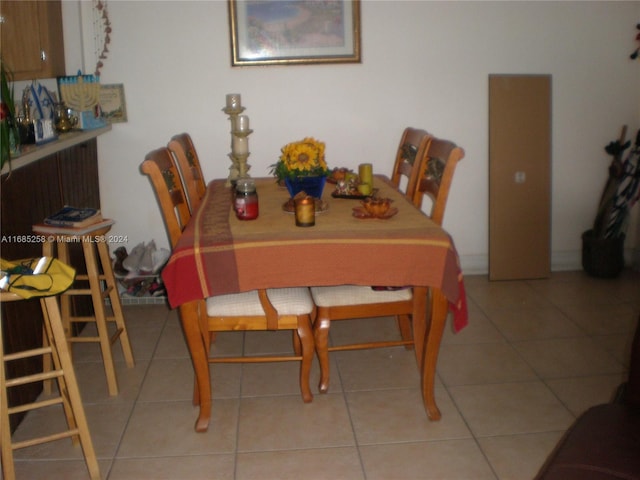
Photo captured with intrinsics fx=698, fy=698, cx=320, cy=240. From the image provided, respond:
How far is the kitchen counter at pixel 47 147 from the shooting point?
7.96 ft

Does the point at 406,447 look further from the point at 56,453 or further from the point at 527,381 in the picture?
the point at 56,453

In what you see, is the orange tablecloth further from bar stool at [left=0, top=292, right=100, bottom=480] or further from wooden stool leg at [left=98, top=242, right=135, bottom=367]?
wooden stool leg at [left=98, top=242, right=135, bottom=367]

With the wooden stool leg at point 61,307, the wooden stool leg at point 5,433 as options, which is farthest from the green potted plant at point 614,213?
the wooden stool leg at point 5,433

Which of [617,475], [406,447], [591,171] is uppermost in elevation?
[591,171]

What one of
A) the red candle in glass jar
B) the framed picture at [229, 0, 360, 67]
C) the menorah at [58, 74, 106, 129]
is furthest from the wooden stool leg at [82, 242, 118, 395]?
the framed picture at [229, 0, 360, 67]

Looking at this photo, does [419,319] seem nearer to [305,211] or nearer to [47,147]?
[305,211]

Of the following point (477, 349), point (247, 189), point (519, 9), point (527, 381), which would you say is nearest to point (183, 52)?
point (247, 189)

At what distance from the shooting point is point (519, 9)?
393cm

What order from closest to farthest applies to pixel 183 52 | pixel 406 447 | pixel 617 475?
pixel 617 475 → pixel 406 447 → pixel 183 52

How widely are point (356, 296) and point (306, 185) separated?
0.50 meters

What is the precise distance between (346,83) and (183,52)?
91cm

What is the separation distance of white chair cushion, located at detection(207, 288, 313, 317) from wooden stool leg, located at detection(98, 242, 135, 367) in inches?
22.8

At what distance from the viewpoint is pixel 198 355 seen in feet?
8.25

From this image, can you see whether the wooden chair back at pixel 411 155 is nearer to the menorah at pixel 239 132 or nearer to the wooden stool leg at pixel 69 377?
the menorah at pixel 239 132
